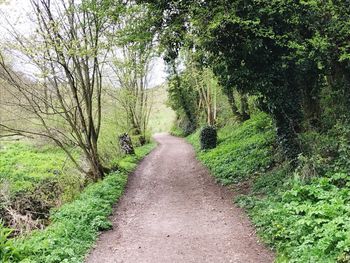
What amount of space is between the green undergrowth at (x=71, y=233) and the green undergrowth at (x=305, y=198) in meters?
3.69

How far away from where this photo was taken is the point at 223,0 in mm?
9219

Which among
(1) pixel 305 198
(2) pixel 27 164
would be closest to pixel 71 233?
(1) pixel 305 198

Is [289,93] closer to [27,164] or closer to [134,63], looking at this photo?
[134,63]

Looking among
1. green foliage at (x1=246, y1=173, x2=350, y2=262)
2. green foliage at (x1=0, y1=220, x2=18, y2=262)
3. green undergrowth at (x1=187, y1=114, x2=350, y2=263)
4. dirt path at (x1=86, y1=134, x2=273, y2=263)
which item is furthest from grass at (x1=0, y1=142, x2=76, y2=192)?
green foliage at (x1=246, y1=173, x2=350, y2=262)

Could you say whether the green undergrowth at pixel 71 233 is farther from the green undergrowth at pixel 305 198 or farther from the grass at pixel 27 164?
the grass at pixel 27 164

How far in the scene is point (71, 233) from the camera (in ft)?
24.3

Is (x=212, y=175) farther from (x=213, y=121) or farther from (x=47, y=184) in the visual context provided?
(x=213, y=121)

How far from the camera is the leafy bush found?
19.7 meters

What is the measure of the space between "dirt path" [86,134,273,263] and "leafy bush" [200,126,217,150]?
22.8 ft

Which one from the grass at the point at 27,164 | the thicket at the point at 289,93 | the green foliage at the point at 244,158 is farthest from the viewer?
the grass at the point at 27,164

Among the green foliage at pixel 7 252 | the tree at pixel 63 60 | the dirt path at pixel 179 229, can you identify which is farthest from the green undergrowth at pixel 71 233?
the tree at pixel 63 60

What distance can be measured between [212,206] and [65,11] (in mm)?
8848

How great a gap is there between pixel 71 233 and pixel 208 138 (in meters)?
13.3

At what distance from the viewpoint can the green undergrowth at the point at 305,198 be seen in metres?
5.02
